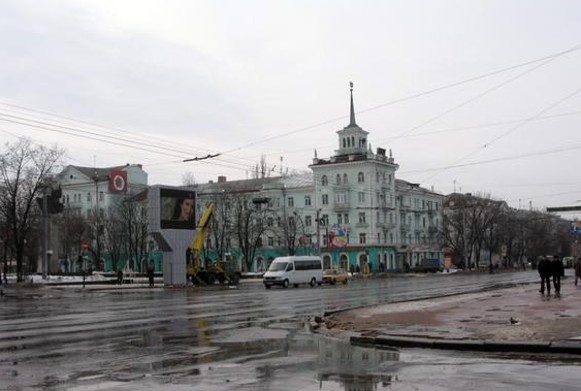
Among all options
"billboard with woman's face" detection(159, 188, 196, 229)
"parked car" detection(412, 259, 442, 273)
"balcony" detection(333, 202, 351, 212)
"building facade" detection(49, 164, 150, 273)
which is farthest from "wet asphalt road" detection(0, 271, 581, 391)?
"balcony" detection(333, 202, 351, 212)

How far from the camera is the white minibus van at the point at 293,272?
51.4m

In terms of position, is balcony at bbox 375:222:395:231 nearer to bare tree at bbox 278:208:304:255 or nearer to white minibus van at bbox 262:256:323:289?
bare tree at bbox 278:208:304:255

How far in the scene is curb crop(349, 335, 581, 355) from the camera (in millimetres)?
12883

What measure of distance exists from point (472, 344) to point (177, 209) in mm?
43830

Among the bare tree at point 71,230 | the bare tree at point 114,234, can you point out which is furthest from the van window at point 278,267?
the bare tree at point 114,234

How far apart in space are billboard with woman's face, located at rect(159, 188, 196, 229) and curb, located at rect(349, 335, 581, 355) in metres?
40.9

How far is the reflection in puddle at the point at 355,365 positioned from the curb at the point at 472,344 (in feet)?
1.89

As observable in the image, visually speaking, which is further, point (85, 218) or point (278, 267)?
point (85, 218)

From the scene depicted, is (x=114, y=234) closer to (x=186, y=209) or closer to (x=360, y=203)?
(x=360, y=203)

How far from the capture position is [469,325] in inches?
687

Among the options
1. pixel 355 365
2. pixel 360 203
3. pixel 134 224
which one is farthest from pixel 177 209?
pixel 360 203

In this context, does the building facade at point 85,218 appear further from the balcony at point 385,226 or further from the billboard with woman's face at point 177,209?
the balcony at point 385,226

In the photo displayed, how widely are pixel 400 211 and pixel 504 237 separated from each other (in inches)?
921

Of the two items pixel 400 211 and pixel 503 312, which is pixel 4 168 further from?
pixel 400 211
